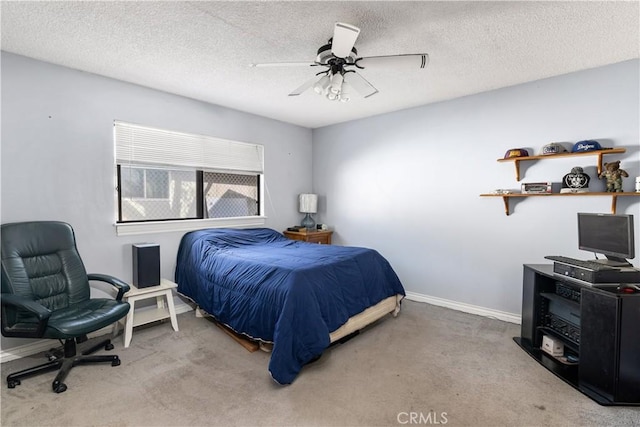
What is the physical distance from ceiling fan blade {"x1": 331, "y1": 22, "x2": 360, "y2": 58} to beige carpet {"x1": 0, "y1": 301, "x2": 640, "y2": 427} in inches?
87.9

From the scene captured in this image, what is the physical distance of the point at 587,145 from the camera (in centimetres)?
266

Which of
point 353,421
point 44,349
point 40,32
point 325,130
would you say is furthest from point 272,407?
point 325,130

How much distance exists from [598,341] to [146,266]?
3.56 metres

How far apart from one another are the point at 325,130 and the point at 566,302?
12.3 feet

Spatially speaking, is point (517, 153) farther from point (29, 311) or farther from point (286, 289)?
point (29, 311)

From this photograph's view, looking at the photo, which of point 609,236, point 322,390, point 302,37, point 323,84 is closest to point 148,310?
point 322,390

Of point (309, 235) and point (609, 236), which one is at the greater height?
point (609, 236)

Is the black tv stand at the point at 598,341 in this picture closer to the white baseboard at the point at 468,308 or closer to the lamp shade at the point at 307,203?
the white baseboard at the point at 468,308

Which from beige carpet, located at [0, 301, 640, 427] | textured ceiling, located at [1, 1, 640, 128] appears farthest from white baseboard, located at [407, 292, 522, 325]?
textured ceiling, located at [1, 1, 640, 128]

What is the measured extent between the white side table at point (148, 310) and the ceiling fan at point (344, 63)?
7.15ft

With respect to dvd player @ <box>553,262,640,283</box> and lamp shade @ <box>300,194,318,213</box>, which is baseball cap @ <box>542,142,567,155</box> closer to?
dvd player @ <box>553,262,640,283</box>

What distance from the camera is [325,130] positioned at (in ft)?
16.2

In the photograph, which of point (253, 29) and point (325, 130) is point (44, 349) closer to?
point (253, 29)

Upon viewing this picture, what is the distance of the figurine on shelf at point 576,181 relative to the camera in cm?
269
